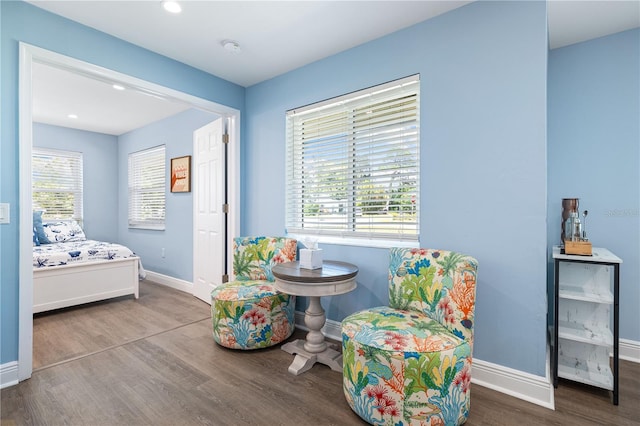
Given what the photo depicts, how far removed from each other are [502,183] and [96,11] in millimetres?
3030

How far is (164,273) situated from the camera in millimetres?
4801

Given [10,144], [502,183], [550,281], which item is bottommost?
[550,281]

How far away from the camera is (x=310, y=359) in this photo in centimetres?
229

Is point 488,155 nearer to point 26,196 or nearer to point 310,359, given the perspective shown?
point 310,359

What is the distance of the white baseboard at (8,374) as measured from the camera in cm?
199

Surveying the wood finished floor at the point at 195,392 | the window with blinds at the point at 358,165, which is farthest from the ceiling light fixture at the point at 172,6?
Answer: the wood finished floor at the point at 195,392

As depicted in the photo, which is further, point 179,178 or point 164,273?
point 164,273

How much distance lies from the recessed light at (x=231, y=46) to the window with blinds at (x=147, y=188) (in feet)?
9.10

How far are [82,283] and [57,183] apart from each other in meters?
2.67

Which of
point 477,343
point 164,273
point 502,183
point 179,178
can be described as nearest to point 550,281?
point 477,343

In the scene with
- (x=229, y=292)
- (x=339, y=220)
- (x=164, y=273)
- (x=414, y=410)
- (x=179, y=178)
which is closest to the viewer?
(x=414, y=410)

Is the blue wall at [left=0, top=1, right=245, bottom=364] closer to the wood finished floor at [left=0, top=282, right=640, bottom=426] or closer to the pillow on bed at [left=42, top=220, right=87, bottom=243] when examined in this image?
the wood finished floor at [left=0, top=282, right=640, bottom=426]

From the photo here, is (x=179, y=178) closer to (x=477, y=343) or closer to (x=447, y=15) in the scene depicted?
(x=447, y=15)

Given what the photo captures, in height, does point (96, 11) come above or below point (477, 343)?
above
